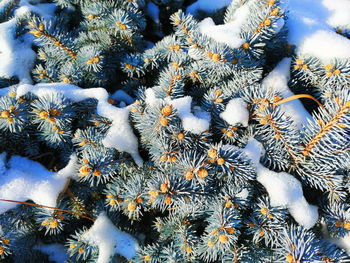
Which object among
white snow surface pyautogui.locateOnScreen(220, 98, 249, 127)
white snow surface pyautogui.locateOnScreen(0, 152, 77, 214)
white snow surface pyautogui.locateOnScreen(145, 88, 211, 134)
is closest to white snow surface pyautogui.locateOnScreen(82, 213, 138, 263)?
white snow surface pyautogui.locateOnScreen(0, 152, 77, 214)

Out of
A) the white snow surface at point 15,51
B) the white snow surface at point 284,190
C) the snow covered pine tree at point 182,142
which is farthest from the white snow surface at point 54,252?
the white snow surface at point 284,190

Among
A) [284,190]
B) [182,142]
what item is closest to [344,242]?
[284,190]

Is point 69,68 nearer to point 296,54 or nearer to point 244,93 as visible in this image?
point 244,93

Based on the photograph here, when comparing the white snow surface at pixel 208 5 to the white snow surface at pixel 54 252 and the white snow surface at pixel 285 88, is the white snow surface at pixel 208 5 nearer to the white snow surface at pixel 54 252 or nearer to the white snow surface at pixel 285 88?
the white snow surface at pixel 285 88

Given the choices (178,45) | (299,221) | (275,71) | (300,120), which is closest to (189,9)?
(178,45)

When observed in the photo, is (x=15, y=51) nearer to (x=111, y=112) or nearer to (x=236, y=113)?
(x=111, y=112)

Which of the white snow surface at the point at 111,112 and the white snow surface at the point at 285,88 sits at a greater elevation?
the white snow surface at the point at 285,88
